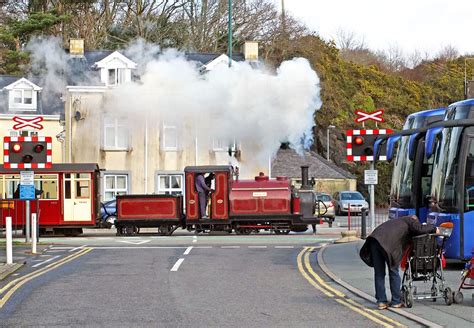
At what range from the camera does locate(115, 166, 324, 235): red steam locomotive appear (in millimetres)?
35875

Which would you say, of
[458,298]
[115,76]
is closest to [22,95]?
[115,76]

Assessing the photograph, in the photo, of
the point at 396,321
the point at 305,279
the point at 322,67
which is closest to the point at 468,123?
the point at 305,279

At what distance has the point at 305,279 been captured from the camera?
18.8m

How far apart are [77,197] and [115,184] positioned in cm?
1147

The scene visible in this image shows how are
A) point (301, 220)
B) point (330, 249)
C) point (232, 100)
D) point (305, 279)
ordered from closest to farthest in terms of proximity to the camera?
1. point (305, 279)
2. point (330, 249)
3. point (301, 220)
4. point (232, 100)

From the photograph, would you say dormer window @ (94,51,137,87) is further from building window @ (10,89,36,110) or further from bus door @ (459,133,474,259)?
bus door @ (459,133,474,259)

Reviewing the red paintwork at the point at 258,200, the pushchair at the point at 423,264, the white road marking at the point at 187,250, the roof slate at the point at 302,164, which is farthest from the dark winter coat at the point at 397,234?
the roof slate at the point at 302,164

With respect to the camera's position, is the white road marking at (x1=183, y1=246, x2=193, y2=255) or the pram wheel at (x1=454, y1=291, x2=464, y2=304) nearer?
the pram wheel at (x1=454, y1=291, x2=464, y2=304)

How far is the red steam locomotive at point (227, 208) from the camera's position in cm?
3588

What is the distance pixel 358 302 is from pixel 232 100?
25013 mm

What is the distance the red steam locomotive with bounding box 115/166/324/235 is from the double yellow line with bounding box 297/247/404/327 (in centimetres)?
1172

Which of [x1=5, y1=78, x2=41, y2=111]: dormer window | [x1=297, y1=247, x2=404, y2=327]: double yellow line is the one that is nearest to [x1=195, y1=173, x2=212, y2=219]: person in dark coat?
[x1=297, y1=247, x2=404, y2=327]: double yellow line

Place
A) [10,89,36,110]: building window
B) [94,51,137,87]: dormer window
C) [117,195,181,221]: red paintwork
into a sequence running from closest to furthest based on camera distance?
[117,195,181,221]: red paintwork → [94,51,137,87]: dormer window → [10,89,36,110]: building window

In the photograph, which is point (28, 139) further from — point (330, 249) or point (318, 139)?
point (318, 139)
